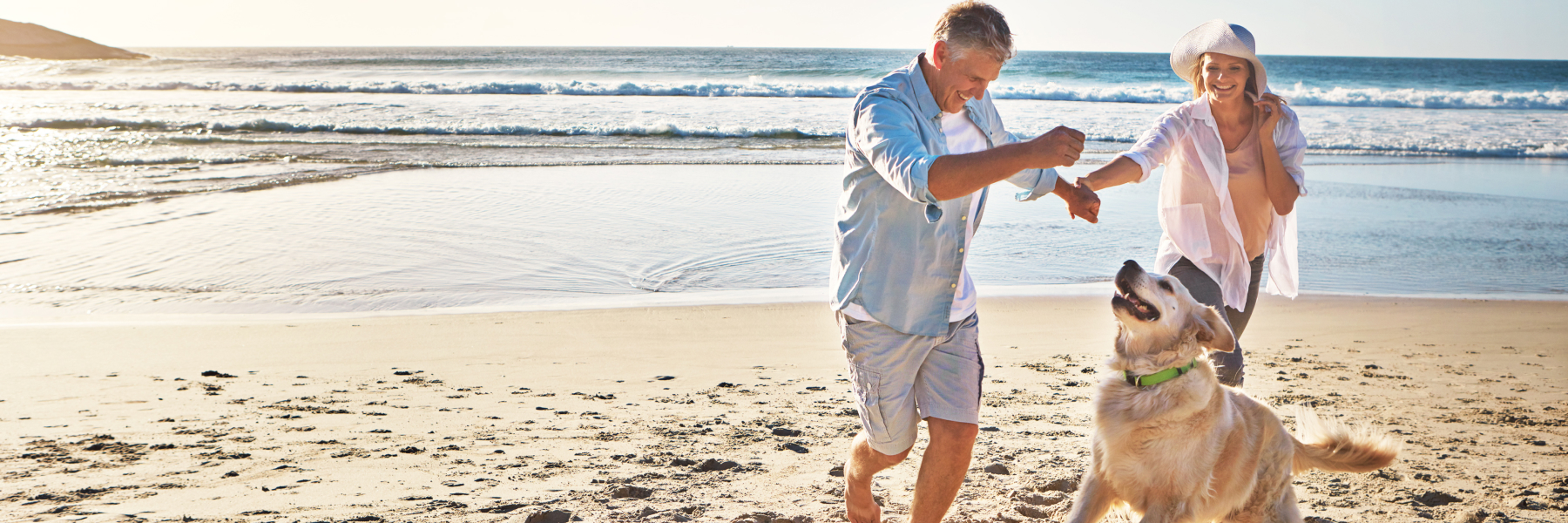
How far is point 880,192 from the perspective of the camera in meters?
2.47

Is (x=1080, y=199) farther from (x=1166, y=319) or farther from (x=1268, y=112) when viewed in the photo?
(x=1268, y=112)

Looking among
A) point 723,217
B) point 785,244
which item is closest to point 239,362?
point 785,244

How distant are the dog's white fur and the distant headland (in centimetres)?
6397

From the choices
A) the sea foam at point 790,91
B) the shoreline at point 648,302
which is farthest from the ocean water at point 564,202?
the sea foam at point 790,91

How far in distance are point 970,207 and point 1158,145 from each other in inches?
41.3

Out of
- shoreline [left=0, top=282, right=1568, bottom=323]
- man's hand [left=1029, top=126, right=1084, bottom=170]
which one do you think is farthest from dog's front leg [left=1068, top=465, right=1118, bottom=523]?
shoreline [left=0, top=282, right=1568, bottom=323]

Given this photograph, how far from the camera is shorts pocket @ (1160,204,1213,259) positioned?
10.6 ft

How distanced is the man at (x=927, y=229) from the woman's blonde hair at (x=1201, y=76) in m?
0.79

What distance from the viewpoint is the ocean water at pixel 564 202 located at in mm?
7809

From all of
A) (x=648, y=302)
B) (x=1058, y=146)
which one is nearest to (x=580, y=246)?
(x=648, y=302)

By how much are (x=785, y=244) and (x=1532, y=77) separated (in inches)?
1886

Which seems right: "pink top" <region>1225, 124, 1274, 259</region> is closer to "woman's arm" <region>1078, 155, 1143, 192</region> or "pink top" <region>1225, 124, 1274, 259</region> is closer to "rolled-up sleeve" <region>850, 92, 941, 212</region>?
"woman's arm" <region>1078, 155, 1143, 192</region>

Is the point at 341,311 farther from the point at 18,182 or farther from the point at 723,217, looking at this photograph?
the point at 18,182

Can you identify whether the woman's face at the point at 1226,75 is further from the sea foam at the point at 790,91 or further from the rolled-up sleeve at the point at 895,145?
the sea foam at the point at 790,91
